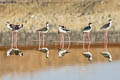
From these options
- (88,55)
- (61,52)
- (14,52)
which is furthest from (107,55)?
(14,52)

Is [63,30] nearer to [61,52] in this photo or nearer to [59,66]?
→ [61,52]

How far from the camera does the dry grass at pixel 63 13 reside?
39.7m

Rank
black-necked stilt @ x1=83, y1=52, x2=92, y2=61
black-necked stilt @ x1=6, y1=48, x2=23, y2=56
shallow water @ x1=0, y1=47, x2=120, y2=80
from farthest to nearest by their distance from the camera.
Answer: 1. black-necked stilt @ x1=6, y1=48, x2=23, y2=56
2. black-necked stilt @ x1=83, y1=52, x2=92, y2=61
3. shallow water @ x1=0, y1=47, x2=120, y2=80

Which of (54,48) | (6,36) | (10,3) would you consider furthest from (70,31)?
(10,3)

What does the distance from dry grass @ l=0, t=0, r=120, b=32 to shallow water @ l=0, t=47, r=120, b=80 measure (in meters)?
5.05

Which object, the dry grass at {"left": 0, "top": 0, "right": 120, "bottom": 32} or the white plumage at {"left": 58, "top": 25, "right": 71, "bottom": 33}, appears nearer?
the white plumage at {"left": 58, "top": 25, "right": 71, "bottom": 33}

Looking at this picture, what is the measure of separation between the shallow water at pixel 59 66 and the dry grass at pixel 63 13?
5049mm

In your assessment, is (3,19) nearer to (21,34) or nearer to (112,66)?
(21,34)

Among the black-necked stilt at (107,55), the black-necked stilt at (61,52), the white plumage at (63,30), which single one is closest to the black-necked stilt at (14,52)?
the black-necked stilt at (61,52)

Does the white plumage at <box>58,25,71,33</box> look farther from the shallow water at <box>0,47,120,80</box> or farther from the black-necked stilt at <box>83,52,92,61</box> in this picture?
the black-necked stilt at <box>83,52,92,61</box>

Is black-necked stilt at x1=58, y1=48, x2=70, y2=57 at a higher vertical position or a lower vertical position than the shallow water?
higher

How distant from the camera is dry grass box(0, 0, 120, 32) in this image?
3969cm

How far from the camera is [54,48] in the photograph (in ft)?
118

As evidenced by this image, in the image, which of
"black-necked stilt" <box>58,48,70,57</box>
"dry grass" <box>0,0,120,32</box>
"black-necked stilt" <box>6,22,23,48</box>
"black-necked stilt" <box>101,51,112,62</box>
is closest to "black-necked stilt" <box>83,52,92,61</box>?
"black-necked stilt" <box>101,51,112,62</box>
